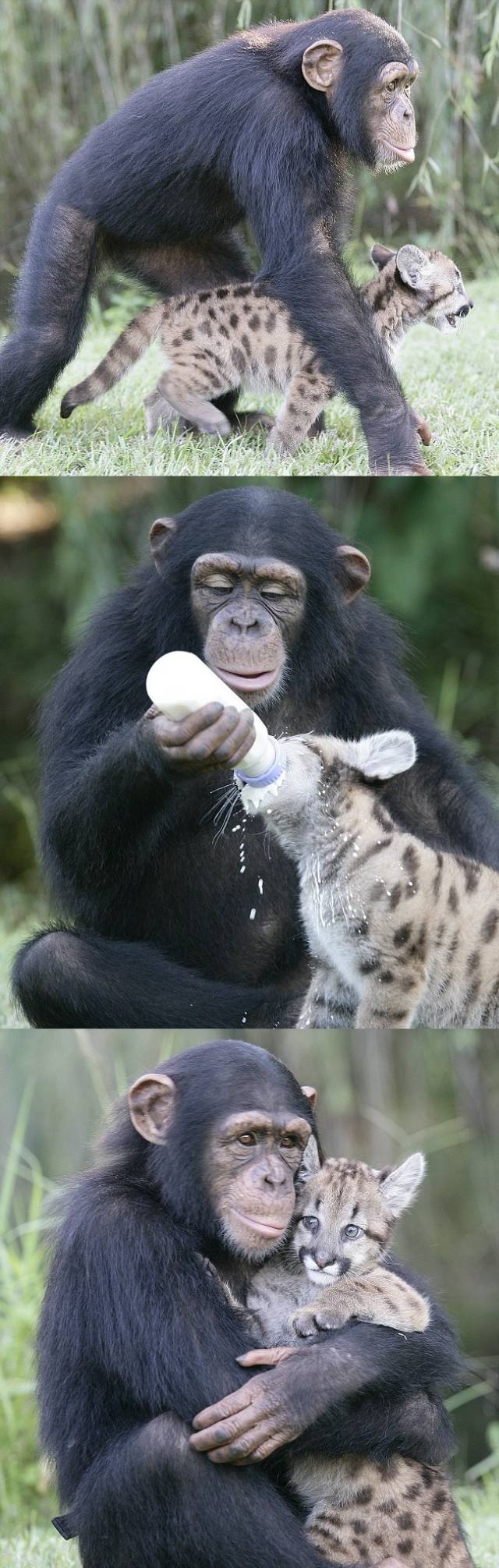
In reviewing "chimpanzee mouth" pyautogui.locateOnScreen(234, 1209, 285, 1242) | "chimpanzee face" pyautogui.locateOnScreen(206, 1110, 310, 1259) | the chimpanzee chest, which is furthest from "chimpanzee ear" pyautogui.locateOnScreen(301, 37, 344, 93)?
"chimpanzee mouth" pyautogui.locateOnScreen(234, 1209, 285, 1242)

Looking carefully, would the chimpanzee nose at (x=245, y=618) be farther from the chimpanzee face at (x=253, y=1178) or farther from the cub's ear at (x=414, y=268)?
the cub's ear at (x=414, y=268)

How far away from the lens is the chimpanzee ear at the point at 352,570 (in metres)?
3.88

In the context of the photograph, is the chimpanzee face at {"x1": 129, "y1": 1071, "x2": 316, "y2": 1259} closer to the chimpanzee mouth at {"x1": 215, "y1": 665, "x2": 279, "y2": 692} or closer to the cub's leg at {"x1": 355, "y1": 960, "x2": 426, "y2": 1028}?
the cub's leg at {"x1": 355, "y1": 960, "x2": 426, "y2": 1028}

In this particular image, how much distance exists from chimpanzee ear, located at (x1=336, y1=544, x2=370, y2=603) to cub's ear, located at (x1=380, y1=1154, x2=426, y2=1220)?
1.34 meters

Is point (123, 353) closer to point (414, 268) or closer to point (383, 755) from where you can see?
point (414, 268)

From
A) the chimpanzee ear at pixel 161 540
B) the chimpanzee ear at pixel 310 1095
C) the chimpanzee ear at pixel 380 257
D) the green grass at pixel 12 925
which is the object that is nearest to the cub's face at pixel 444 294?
the chimpanzee ear at pixel 380 257

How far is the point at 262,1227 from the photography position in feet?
10.2

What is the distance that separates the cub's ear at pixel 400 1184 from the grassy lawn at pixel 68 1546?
96 cm

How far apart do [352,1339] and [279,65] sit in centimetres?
288

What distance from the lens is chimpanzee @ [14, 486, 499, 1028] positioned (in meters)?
3.72

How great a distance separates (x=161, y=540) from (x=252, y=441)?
25.0 inches

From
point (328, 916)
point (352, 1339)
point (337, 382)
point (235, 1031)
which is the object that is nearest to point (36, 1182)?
point (235, 1031)

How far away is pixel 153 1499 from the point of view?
9.56 feet

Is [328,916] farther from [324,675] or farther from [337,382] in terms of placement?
[337,382]
